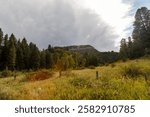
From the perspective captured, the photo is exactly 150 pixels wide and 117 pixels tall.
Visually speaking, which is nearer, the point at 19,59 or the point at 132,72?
the point at 132,72

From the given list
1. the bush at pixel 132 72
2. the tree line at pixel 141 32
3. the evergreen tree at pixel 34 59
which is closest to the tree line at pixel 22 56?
the evergreen tree at pixel 34 59

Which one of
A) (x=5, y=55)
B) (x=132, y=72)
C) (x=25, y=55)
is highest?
(x=25, y=55)

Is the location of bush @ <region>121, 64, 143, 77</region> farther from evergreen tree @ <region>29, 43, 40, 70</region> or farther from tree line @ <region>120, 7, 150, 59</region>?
evergreen tree @ <region>29, 43, 40, 70</region>

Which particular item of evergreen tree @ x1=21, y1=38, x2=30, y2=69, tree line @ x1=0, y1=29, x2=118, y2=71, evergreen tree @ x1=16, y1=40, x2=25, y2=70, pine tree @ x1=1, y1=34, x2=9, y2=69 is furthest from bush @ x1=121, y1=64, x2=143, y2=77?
evergreen tree @ x1=21, y1=38, x2=30, y2=69

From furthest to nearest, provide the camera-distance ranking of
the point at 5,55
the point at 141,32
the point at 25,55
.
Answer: the point at 25,55 → the point at 5,55 → the point at 141,32

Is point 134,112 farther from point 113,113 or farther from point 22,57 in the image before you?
point 22,57

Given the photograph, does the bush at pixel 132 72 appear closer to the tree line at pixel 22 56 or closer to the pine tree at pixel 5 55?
the tree line at pixel 22 56

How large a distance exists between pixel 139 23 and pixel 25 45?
28.8 m

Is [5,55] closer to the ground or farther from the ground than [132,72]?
farther from the ground

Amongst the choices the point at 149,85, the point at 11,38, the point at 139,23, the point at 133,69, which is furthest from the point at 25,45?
Answer: the point at 149,85

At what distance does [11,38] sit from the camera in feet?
173

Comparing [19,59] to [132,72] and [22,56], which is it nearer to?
[22,56]

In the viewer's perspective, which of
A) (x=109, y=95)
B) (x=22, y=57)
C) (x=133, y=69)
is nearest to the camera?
(x=109, y=95)

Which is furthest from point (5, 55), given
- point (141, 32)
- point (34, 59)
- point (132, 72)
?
point (132, 72)
